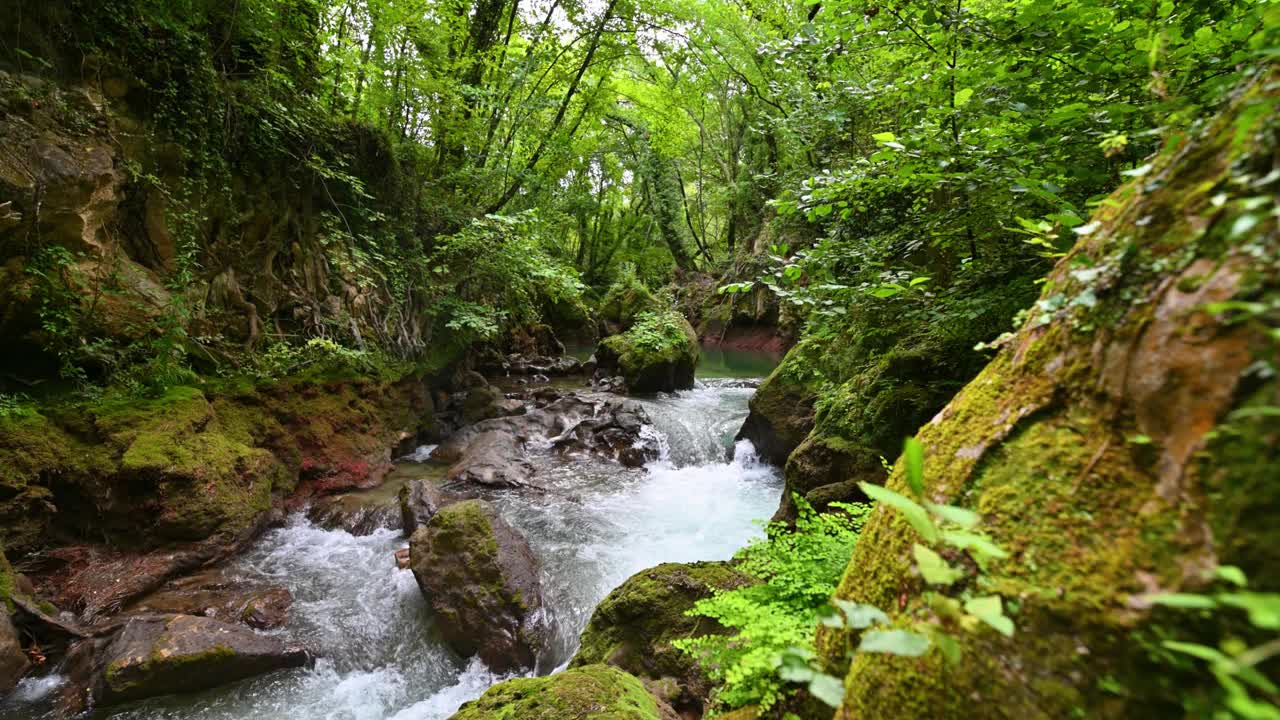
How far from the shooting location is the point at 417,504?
629cm

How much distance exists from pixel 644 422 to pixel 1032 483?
9438mm

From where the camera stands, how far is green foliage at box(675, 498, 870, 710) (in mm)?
1852

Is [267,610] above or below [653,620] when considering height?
below

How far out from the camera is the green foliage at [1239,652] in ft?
1.96

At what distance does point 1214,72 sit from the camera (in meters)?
2.04

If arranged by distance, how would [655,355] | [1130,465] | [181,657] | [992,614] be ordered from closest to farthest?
1. [992,614]
2. [1130,465]
3. [181,657]
4. [655,355]

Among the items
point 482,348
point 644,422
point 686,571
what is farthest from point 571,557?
point 482,348

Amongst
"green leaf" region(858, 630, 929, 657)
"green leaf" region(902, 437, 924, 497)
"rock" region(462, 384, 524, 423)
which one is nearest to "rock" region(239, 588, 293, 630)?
"rock" region(462, 384, 524, 423)

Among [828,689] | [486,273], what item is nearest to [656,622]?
[828,689]

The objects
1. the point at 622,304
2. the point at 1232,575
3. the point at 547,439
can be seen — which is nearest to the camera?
the point at 1232,575

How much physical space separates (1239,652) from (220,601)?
21.0 ft

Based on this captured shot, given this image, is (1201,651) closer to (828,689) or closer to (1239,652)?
(1239,652)

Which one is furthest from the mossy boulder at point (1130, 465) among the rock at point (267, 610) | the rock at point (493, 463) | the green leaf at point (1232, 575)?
the rock at point (493, 463)

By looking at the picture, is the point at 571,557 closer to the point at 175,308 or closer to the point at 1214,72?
the point at 175,308
